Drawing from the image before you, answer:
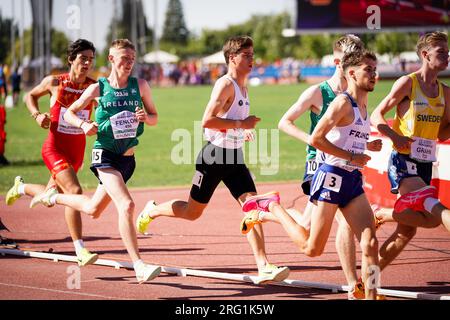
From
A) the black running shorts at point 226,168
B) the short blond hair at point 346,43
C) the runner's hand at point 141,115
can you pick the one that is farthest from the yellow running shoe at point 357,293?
the runner's hand at point 141,115

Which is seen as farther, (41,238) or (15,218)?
(15,218)

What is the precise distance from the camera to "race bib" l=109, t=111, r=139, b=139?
27.9 feet

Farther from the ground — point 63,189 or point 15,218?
point 63,189

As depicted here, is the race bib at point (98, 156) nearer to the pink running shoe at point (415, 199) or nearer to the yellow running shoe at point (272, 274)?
the yellow running shoe at point (272, 274)

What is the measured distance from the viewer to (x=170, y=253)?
1016 cm

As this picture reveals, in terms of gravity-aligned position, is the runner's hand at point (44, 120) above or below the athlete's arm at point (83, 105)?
Answer: below

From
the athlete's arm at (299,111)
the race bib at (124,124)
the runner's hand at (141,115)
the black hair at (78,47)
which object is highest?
the black hair at (78,47)

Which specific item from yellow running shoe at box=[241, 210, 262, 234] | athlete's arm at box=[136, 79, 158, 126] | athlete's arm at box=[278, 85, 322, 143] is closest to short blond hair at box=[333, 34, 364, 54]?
athlete's arm at box=[278, 85, 322, 143]

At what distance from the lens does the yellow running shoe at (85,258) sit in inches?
345

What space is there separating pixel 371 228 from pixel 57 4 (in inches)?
1821

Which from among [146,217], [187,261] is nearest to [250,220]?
[187,261]

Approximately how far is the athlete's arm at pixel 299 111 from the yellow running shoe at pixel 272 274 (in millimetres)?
1230
